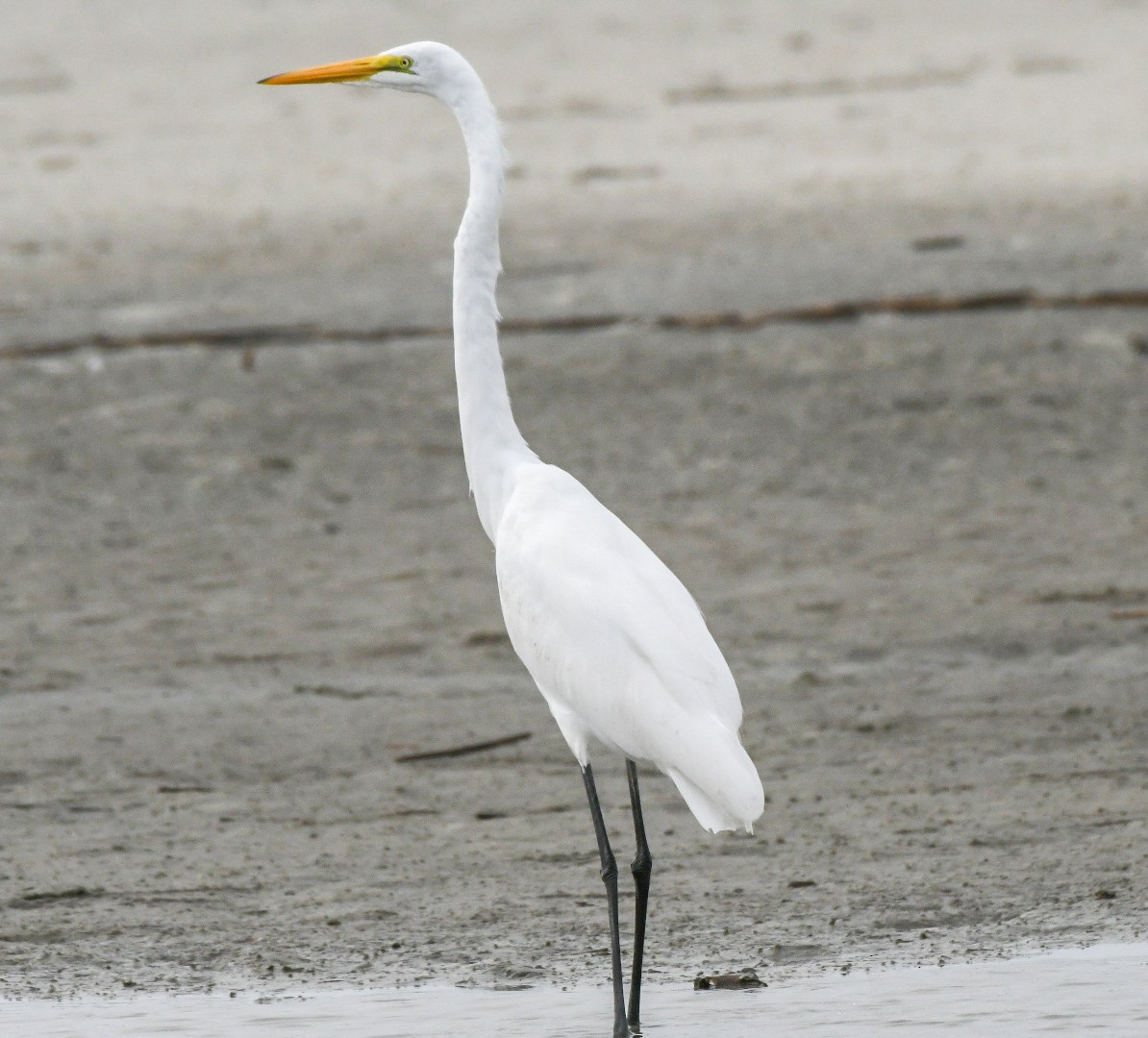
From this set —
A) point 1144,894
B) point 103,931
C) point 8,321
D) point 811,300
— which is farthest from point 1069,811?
point 8,321

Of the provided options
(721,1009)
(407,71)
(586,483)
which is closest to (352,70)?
(407,71)

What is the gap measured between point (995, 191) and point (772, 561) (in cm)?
537

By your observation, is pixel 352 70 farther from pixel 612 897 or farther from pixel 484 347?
pixel 612 897

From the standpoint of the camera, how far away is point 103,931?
438 cm

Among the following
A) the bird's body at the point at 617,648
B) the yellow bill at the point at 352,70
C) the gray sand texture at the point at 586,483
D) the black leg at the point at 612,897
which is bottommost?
the gray sand texture at the point at 586,483

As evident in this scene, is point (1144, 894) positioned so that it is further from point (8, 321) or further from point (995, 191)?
point (995, 191)

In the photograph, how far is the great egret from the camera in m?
3.83

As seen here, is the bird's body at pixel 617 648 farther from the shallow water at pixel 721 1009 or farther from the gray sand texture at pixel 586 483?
the gray sand texture at pixel 586 483

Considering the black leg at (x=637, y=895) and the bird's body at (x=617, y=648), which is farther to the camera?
the black leg at (x=637, y=895)

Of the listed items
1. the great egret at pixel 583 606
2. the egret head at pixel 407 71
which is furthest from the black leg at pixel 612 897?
the egret head at pixel 407 71

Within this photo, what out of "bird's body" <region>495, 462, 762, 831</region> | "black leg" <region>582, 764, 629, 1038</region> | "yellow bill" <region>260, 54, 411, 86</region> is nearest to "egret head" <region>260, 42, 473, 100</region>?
"yellow bill" <region>260, 54, 411, 86</region>

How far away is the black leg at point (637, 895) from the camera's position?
12.9ft

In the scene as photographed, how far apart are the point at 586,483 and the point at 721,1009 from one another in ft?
11.8

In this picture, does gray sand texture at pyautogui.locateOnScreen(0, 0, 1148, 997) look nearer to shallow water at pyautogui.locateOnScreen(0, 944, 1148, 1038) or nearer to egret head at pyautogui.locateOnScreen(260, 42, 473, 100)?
shallow water at pyautogui.locateOnScreen(0, 944, 1148, 1038)
